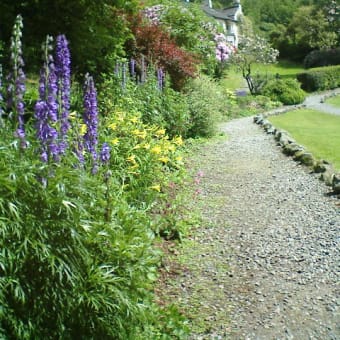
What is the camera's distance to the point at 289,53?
47.2 meters

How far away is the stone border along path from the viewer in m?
3.34

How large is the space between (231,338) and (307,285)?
40.1 inches

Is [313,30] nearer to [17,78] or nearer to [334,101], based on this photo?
[334,101]

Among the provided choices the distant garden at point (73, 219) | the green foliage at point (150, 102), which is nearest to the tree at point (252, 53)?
the green foliage at point (150, 102)

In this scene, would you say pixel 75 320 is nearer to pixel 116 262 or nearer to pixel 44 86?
pixel 116 262

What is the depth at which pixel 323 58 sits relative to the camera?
38.2m

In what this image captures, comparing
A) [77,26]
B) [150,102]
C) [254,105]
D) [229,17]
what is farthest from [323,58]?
[77,26]

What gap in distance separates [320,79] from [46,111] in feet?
90.2

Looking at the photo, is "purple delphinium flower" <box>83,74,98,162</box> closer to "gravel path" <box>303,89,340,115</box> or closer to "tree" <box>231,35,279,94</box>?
"gravel path" <box>303,89,340,115</box>

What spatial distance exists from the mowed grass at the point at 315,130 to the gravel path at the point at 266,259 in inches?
83.2

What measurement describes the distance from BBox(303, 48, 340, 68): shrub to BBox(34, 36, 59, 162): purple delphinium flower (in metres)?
37.8

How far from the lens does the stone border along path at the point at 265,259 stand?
334 centimetres

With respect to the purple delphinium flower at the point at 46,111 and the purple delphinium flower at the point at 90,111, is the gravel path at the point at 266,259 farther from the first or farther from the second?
the purple delphinium flower at the point at 46,111

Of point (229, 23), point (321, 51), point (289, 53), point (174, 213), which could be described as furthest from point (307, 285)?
point (229, 23)
